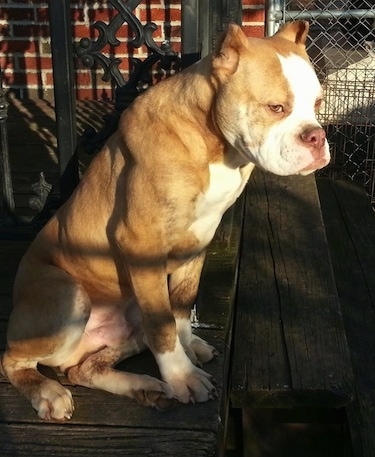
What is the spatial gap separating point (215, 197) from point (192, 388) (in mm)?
609

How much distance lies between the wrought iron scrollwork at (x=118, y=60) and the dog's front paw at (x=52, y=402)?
3.47 ft

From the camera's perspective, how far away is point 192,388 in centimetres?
235

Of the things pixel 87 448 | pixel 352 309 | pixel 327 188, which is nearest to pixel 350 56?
pixel 327 188

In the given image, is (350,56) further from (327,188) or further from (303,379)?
(303,379)

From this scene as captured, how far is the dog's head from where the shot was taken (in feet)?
7.07

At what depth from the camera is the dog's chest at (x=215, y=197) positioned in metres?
2.37

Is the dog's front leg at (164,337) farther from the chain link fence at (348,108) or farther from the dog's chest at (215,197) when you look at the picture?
the chain link fence at (348,108)

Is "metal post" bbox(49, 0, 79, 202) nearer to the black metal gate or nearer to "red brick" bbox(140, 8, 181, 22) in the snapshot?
the black metal gate

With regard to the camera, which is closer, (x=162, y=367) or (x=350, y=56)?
(x=162, y=367)

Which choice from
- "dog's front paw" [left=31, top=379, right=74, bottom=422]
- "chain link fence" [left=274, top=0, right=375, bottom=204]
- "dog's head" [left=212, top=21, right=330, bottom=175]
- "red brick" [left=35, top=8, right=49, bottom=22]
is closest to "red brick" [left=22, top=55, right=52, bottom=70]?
"red brick" [left=35, top=8, right=49, bottom=22]

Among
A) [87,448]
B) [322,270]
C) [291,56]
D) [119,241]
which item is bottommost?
[322,270]

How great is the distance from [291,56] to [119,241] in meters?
0.77

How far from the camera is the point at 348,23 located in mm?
6672

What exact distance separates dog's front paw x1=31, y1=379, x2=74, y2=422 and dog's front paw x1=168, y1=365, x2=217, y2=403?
0.33 metres
